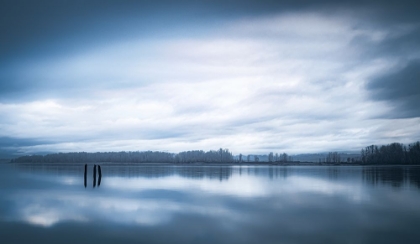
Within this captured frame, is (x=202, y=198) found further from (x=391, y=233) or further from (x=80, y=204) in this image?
(x=391, y=233)

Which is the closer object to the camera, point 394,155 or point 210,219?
point 210,219

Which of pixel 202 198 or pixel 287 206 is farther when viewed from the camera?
pixel 202 198

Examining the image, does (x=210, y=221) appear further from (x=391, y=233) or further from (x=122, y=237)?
(x=391, y=233)

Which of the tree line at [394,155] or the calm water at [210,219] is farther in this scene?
the tree line at [394,155]

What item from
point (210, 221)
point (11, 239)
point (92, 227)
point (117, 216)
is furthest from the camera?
point (117, 216)

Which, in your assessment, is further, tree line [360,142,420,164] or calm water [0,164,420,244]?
tree line [360,142,420,164]

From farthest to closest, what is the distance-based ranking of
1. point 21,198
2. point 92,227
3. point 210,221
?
point 21,198 < point 210,221 < point 92,227

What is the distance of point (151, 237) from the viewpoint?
12.4 m

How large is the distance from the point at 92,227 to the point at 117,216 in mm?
2326

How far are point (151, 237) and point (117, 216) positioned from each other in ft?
15.1

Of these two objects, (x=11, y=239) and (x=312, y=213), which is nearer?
(x=11, y=239)

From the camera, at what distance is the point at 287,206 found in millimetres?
19453

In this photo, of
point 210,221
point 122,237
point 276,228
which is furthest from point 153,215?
point 276,228

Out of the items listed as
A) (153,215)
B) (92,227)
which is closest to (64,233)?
(92,227)
